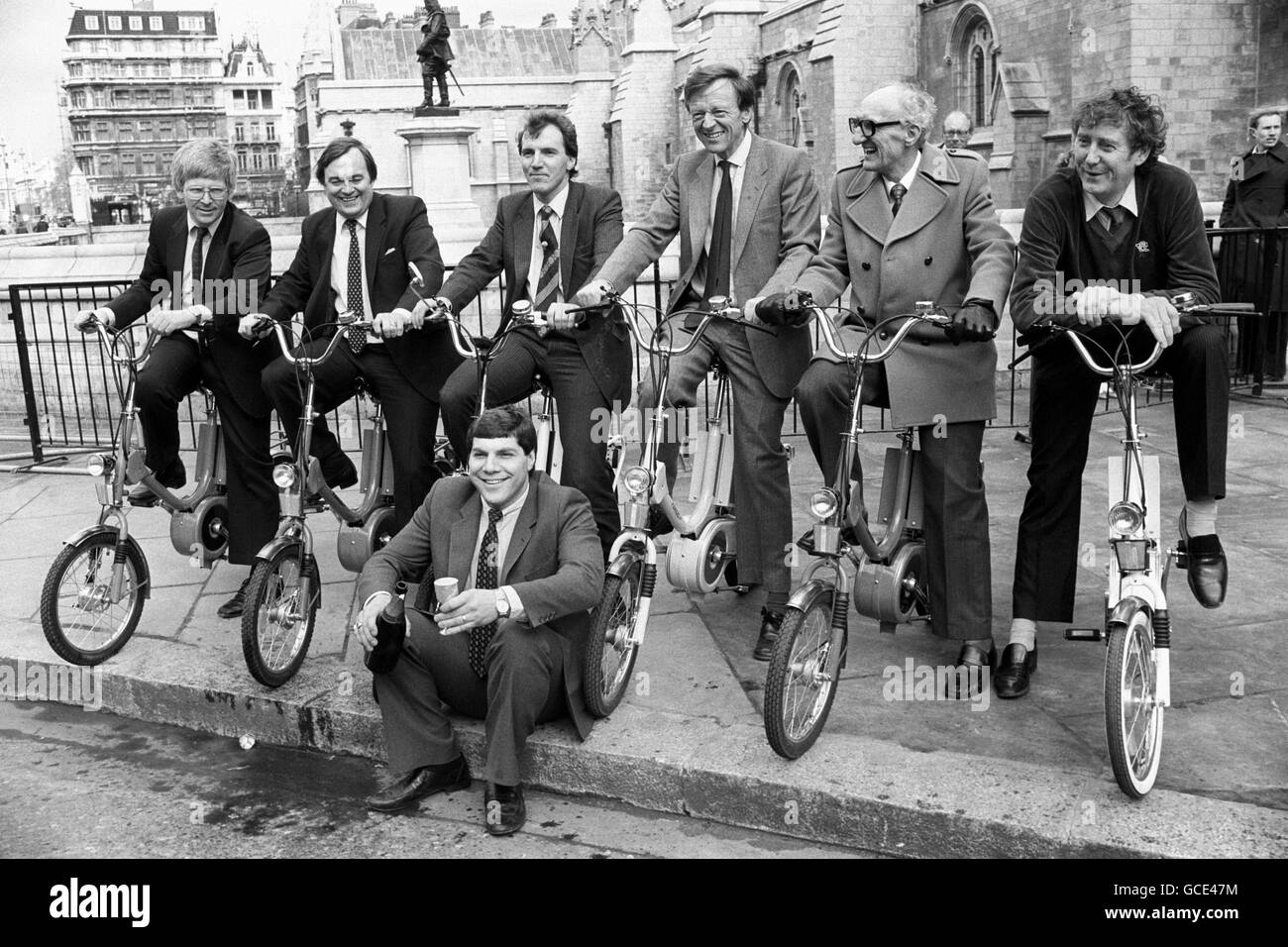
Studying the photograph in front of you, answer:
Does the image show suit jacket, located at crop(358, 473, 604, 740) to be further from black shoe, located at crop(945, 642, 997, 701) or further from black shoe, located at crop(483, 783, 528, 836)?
black shoe, located at crop(945, 642, 997, 701)

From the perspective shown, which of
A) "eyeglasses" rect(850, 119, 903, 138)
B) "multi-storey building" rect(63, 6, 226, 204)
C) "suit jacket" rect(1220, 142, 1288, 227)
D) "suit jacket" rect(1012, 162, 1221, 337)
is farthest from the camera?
"multi-storey building" rect(63, 6, 226, 204)

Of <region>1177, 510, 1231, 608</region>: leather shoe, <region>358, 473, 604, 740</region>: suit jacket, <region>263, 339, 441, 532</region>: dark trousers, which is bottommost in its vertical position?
<region>1177, 510, 1231, 608</region>: leather shoe

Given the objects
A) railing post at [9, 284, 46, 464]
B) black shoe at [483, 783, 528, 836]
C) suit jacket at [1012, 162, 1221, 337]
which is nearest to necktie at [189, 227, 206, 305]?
black shoe at [483, 783, 528, 836]

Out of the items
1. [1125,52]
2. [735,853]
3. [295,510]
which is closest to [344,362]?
[295,510]

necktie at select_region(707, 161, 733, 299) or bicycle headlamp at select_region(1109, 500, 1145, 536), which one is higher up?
necktie at select_region(707, 161, 733, 299)

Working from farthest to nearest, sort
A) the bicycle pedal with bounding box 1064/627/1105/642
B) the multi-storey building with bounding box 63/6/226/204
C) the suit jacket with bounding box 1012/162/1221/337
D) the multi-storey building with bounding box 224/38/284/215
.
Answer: the multi-storey building with bounding box 224/38/284/215, the multi-storey building with bounding box 63/6/226/204, the suit jacket with bounding box 1012/162/1221/337, the bicycle pedal with bounding box 1064/627/1105/642

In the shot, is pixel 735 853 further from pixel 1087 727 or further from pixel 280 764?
pixel 280 764

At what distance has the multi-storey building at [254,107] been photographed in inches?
5049

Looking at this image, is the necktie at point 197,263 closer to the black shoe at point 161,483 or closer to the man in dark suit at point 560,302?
the black shoe at point 161,483

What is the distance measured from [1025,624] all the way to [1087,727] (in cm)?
53

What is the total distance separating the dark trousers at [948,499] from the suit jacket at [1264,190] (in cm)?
807

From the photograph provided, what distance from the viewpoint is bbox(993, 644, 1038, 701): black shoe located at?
192 inches

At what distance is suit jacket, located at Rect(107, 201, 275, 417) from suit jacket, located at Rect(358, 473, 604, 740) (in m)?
1.99
